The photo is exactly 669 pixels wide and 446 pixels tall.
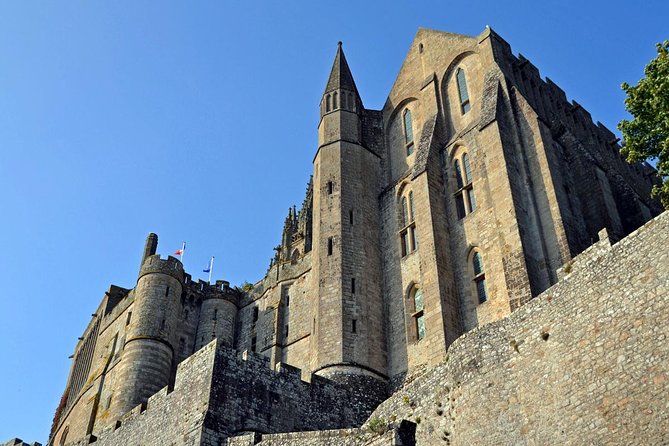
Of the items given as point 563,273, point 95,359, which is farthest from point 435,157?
point 95,359

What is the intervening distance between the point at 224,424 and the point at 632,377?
11084 millimetres

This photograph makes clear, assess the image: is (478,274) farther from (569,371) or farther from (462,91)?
(569,371)

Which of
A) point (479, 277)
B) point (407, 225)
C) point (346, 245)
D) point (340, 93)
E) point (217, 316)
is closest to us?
point (479, 277)

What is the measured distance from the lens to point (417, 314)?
93.2 feet

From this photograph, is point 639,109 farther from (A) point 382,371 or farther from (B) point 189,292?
(B) point 189,292

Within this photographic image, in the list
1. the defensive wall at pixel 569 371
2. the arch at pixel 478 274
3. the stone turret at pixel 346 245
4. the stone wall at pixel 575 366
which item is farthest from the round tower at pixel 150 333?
the stone wall at pixel 575 366

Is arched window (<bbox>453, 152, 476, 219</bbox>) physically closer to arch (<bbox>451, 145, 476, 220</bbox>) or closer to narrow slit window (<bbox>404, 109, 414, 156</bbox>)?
arch (<bbox>451, 145, 476, 220</bbox>)

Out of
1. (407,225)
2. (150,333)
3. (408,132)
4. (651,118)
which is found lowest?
(651,118)

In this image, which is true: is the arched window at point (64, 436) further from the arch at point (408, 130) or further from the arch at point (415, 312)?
the arch at point (408, 130)

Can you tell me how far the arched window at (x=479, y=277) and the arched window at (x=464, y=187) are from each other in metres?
2.02

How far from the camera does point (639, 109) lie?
65.8 ft

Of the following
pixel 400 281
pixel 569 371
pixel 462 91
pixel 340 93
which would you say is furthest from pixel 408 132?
pixel 569 371

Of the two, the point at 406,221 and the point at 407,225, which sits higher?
the point at 406,221

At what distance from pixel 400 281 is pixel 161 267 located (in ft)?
44.6
